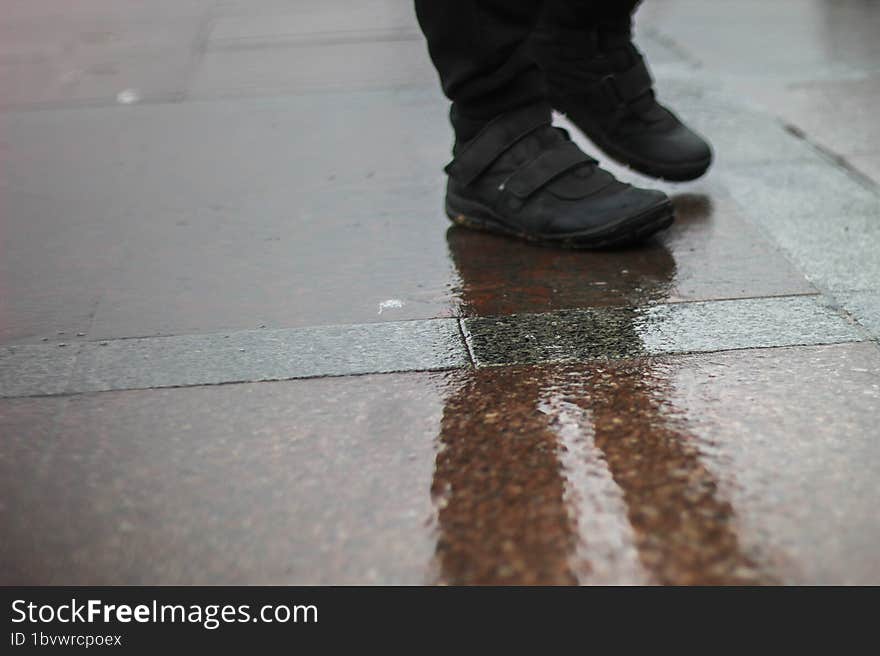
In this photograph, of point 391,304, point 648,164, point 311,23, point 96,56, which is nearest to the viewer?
point 391,304

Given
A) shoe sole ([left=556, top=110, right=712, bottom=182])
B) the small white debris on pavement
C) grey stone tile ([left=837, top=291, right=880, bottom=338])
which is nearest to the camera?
grey stone tile ([left=837, top=291, right=880, bottom=338])

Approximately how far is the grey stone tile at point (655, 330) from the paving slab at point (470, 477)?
0.05m

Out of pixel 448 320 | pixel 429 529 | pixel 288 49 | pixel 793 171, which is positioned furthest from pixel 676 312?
pixel 288 49

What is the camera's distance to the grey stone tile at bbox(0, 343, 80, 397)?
165cm

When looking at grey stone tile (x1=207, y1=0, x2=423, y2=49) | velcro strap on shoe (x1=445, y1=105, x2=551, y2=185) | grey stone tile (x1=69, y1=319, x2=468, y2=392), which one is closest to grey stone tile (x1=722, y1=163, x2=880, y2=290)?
velcro strap on shoe (x1=445, y1=105, x2=551, y2=185)

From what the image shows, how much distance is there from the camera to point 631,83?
2.61m

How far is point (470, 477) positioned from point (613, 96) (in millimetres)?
1456

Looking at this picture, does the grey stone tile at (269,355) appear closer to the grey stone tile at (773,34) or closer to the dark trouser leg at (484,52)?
the dark trouser leg at (484,52)

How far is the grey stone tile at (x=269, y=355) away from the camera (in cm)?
168

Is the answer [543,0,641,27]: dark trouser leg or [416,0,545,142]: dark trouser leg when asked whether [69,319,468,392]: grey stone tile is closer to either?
[416,0,545,142]: dark trouser leg

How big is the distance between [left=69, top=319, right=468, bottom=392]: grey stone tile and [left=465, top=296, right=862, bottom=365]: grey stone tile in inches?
2.7

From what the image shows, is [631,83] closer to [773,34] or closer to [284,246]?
[284,246]

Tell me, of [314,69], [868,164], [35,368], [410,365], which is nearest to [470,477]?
[410,365]

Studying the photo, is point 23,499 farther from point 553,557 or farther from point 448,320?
point 448,320
